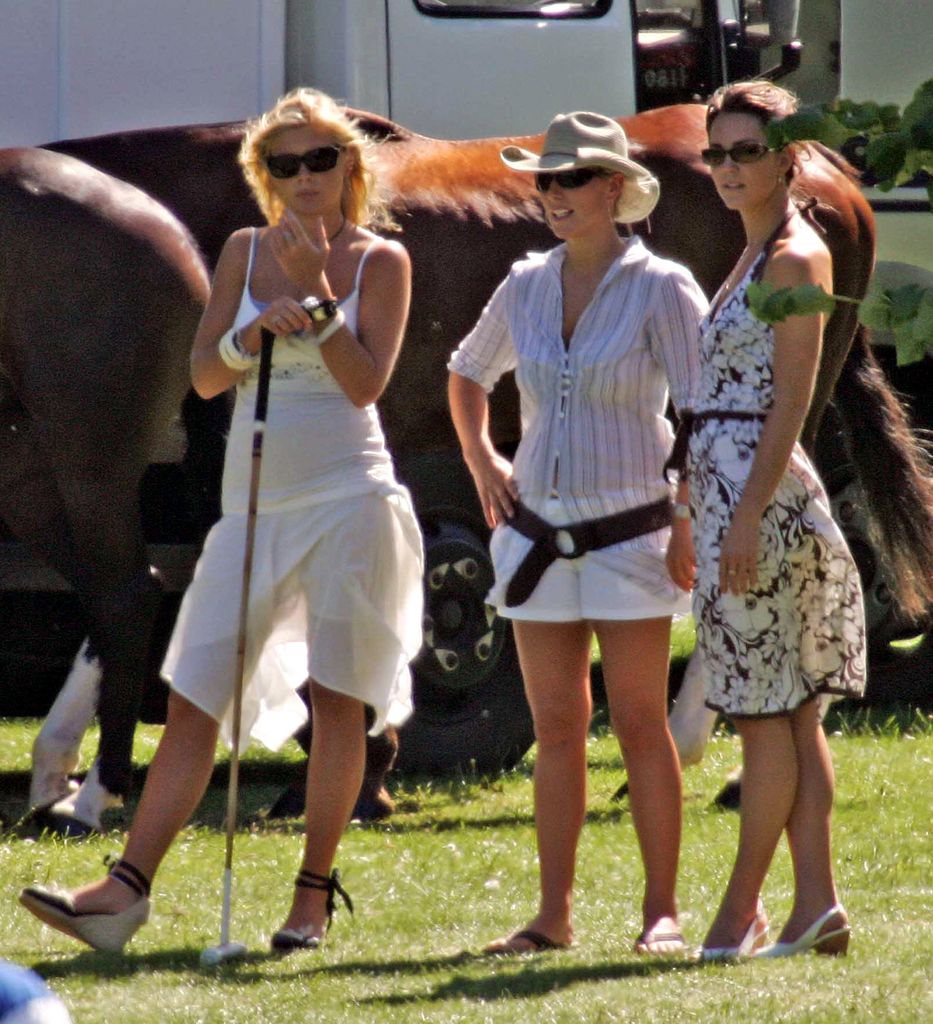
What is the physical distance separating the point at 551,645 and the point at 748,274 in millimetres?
875

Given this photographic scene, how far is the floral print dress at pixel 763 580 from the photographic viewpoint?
14.2ft

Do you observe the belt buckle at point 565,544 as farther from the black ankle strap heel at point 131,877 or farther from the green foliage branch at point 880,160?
the green foliage branch at point 880,160

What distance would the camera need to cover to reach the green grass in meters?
4.03

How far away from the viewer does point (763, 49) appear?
→ 25.6 feet

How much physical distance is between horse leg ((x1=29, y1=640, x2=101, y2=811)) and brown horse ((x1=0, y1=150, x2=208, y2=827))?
0.84 feet

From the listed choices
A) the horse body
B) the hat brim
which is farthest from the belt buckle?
the horse body

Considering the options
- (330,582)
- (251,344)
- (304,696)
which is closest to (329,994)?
(330,582)

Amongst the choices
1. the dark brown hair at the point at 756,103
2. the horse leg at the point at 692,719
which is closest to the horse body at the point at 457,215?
the horse leg at the point at 692,719

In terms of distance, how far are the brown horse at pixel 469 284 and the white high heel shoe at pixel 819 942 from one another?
258 centimetres

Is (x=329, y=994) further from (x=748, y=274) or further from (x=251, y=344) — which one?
(x=748, y=274)

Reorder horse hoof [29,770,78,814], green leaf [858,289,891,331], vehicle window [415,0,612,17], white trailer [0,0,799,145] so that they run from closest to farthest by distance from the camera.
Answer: green leaf [858,289,891,331]
horse hoof [29,770,78,814]
white trailer [0,0,799,145]
vehicle window [415,0,612,17]

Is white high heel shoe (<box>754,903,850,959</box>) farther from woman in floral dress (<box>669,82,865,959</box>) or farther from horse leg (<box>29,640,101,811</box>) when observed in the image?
horse leg (<box>29,640,101,811</box>)

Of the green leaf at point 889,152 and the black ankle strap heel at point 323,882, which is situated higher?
the green leaf at point 889,152

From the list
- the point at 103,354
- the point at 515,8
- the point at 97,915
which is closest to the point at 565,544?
the point at 97,915
